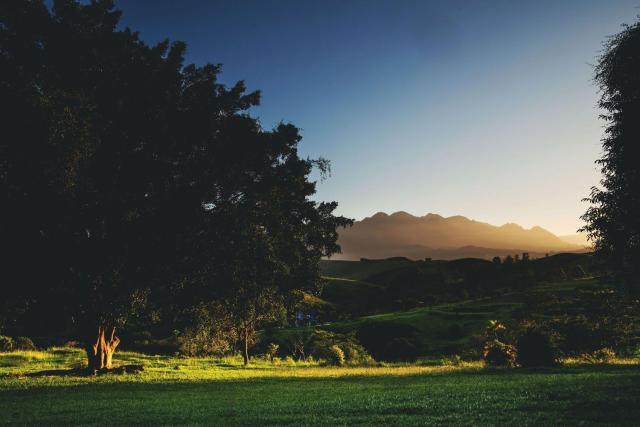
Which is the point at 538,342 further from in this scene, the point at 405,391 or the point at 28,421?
the point at 28,421

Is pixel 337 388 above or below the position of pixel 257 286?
below

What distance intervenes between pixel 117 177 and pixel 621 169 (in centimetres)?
2828

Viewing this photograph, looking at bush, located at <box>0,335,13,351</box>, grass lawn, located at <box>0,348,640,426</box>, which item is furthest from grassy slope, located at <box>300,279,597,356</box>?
grass lawn, located at <box>0,348,640,426</box>

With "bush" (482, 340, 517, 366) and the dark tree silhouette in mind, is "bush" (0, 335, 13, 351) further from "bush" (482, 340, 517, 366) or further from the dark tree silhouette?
the dark tree silhouette

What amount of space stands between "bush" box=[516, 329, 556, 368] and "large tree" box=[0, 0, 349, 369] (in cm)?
1747

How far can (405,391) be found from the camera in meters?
19.8

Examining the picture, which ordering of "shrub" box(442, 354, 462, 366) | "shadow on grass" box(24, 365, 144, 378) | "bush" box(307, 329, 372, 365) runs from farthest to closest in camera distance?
"bush" box(307, 329, 372, 365), "shrub" box(442, 354, 462, 366), "shadow on grass" box(24, 365, 144, 378)

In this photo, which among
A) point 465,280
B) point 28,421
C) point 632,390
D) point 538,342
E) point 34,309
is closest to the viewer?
point 28,421

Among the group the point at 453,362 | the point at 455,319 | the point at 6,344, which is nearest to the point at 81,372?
the point at 453,362

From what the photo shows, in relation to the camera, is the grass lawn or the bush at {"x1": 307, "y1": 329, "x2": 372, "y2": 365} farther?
the bush at {"x1": 307, "y1": 329, "x2": 372, "y2": 365}

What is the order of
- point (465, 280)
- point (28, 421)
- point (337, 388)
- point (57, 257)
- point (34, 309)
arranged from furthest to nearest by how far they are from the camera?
point (465, 280) → point (34, 309) → point (57, 257) → point (337, 388) → point (28, 421)

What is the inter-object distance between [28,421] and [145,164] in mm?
15940

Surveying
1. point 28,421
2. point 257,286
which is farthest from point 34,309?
point 28,421

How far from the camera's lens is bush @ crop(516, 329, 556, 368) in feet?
106
